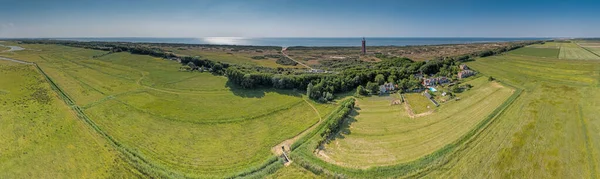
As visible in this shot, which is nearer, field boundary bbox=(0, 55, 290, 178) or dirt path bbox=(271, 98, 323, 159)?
field boundary bbox=(0, 55, 290, 178)

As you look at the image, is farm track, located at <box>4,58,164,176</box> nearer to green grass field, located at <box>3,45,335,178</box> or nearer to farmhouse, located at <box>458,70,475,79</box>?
green grass field, located at <box>3,45,335,178</box>

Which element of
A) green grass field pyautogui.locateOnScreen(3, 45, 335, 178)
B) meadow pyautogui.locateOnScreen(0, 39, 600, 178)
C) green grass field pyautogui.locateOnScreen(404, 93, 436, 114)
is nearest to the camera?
meadow pyautogui.locateOnScreen(0, 39, 600, 178)

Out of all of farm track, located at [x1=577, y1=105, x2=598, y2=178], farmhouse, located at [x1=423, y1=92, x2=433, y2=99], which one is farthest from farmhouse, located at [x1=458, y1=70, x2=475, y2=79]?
farm track, located at [x1=577, y1=105, x2=598, y2=178]

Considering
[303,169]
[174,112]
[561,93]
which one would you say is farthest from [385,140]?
[561,93]

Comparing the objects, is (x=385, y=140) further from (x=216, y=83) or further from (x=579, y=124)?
(x=216, y=83)

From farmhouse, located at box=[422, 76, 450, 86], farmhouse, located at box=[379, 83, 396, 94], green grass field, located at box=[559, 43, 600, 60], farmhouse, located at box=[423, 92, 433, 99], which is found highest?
green grass field, located at box=[559, 43, 600, 60]

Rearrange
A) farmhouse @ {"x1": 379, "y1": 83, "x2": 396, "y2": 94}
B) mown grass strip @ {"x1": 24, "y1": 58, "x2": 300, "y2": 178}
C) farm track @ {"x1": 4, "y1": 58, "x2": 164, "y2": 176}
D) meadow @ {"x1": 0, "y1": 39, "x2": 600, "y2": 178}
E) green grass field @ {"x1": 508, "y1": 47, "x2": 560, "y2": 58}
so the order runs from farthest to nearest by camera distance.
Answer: green grass field @ {"x1": 508, "y1": 47, "x2": 560, "y2": 58} → farmhouse @ {"x1": 379, "y1": 83, "x2": 396, "y2": 94} → farm track @ {"x1": 4, "y1": 58, "x2": 164, "y2": 176} → meadow @ {"x1": 0, "y1": 39, "x2": 600, "y2": 178} → mown grass strip @ {"x1": 24, "y1": 58, "x2": 300, "y2": 178}

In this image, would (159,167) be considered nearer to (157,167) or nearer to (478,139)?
(157,167)

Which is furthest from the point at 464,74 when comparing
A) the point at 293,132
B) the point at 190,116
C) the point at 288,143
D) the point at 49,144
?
the point at 49,144
